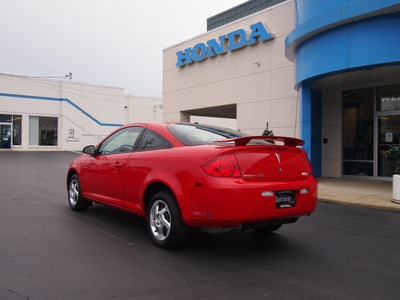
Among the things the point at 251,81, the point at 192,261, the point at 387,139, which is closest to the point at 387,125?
the point at 387,139

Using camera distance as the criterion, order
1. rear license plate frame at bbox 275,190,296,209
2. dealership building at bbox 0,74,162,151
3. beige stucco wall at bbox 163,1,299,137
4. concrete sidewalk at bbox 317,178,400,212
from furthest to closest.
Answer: dealership building at bbox 0,74,162,151 < beige stucco wall at bbox 163,1,299,137 < concrete sidewalk at bbox 317,178,400,212 < rear license plate frame at bbox 275,190,296,209

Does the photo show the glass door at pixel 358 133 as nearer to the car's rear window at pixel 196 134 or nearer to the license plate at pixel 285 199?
the car's rear window at pixel 196 134

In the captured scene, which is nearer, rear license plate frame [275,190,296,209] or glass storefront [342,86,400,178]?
rear license plate frame [275,190,296,209]

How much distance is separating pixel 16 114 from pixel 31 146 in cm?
299

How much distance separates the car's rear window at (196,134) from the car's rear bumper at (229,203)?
2.30 ft

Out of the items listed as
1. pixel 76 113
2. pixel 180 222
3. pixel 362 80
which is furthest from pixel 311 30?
pixel 76 113

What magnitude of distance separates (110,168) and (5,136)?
28.3 m

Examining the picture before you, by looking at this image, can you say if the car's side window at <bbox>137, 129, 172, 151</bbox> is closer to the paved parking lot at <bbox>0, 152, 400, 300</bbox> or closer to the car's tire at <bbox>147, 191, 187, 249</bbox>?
the car's tire at <bbox>147, 191, 187, 249</bbox>

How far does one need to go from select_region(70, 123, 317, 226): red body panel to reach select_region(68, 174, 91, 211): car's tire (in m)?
1.72

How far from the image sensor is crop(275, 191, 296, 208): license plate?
3.78 metres

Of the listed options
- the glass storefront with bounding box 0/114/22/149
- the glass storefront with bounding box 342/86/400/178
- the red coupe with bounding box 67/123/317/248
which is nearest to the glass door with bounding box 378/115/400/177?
the glass storefront with bounding box 342/86/400/178

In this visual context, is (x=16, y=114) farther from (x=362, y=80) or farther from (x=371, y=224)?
(x=371, y=224)

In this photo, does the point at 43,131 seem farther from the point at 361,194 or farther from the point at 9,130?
the point at 361,194

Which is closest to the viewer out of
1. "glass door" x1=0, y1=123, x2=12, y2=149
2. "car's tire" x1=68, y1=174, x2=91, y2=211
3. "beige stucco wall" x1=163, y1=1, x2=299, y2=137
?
"car's tire" x1=68, y1=174, x2=91, y2=211
